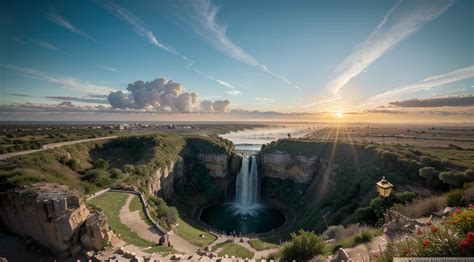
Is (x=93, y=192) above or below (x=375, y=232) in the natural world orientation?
below

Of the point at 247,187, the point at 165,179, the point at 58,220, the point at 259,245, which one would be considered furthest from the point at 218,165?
the point at 58,220

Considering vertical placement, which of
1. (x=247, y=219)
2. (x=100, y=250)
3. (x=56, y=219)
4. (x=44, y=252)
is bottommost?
(x=247, y=219)

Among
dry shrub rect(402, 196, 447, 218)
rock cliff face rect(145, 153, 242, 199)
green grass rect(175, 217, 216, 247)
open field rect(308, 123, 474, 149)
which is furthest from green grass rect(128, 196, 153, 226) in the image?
open field rect(308, 123, 474, 149)

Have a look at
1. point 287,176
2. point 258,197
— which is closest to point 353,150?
point 287,176

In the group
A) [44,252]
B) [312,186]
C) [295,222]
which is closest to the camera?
[44,252]

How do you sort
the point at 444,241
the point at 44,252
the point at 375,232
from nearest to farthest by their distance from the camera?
the point at 444,241 < the point at 375,232 < the point at 44,252

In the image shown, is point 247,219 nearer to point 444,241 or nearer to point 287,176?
point 287,176

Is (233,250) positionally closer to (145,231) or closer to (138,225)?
(145,231)
